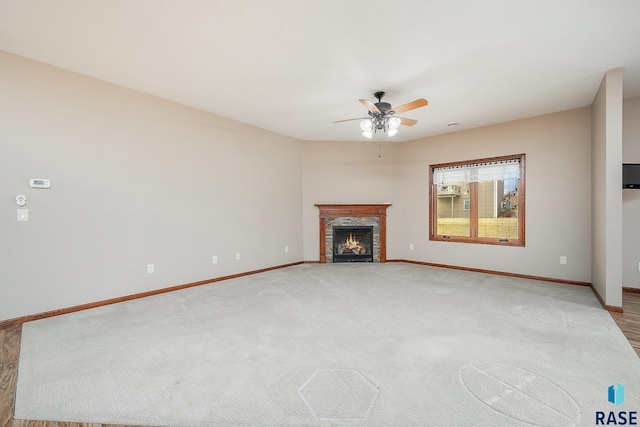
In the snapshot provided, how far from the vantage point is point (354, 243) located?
6.52 metres

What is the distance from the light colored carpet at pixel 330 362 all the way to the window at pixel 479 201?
172 cm

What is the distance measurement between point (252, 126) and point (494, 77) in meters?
3.85

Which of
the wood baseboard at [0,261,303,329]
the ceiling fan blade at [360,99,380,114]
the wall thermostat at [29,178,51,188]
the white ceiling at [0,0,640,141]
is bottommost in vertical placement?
the wood baseboard at [0,261,303,329]

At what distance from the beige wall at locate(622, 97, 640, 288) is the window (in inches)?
48.2

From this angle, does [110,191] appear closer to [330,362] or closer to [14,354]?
[14,354]

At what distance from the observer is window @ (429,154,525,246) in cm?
509

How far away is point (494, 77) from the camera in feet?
11.1

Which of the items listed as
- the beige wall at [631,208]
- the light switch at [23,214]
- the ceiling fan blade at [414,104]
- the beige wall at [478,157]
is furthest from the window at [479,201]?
the light switch at [23,214]

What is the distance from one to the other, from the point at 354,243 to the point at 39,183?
5216 millimetres

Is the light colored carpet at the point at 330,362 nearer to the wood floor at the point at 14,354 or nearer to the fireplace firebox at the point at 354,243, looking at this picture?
the wood floor at the point at 14,354

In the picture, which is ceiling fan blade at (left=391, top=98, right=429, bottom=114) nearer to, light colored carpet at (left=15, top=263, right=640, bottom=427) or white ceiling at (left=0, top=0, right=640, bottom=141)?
white ceiling at (left=0, top=0, right=640, bottom=141)

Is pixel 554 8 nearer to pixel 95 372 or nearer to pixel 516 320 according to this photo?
pixel 516 320

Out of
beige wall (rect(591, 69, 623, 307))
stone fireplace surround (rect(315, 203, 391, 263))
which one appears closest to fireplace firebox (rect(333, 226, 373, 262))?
stone fireplace surround (rect(315, 203, 391, 263))

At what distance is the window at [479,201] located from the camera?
200 inches
